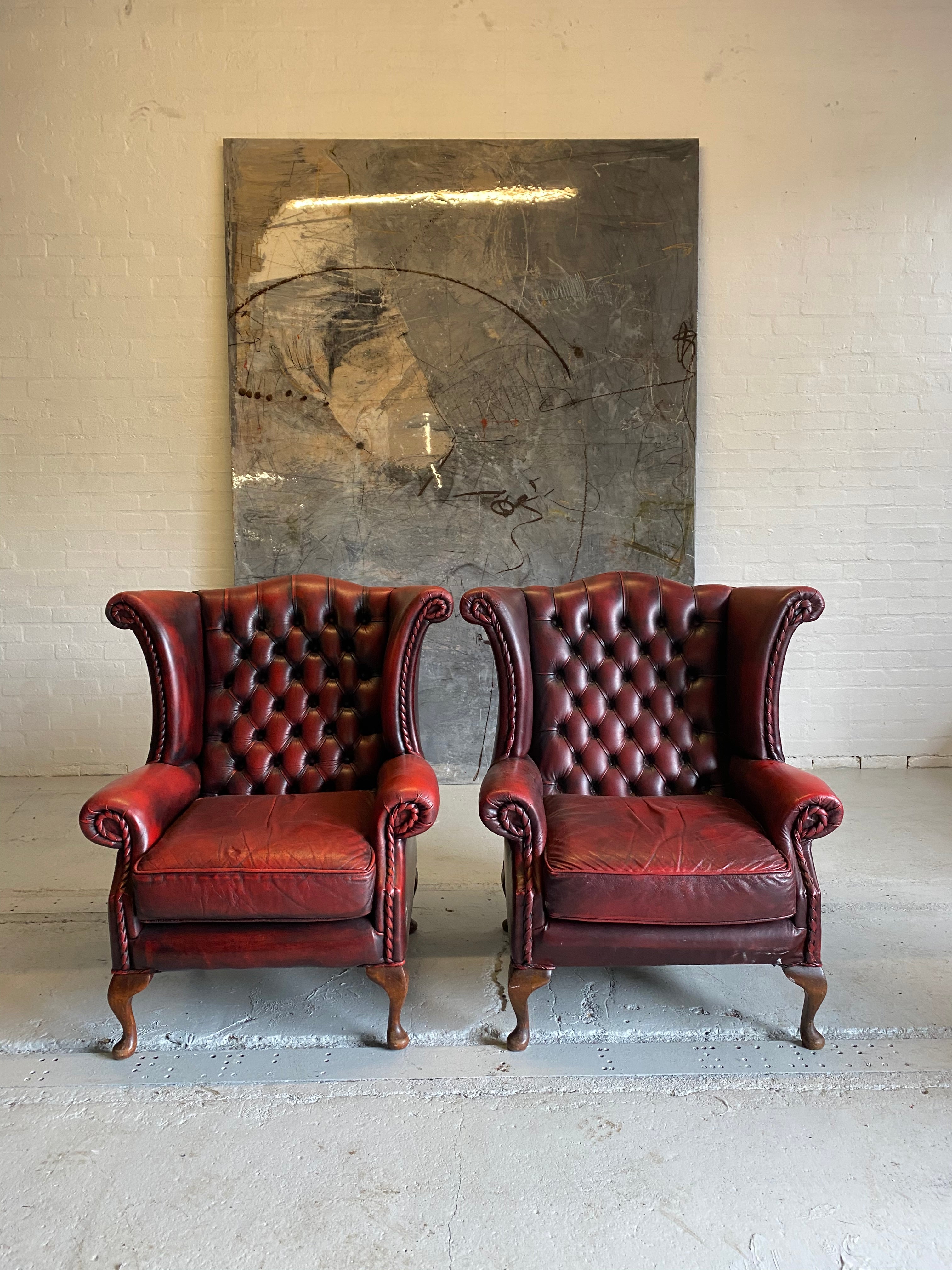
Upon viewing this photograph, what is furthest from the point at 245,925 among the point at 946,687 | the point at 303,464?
the point at 946,687

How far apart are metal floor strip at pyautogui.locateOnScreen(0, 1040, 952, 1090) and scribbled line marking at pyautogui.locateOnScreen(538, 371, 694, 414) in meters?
2.49

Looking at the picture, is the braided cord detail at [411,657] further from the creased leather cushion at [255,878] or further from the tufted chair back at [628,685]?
the creased leather cushion at [255,878]

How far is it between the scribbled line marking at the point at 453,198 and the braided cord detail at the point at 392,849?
2673 millimetres

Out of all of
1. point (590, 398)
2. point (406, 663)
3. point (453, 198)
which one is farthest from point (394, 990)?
point (453, 198)

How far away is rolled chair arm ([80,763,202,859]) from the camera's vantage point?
6.17ft

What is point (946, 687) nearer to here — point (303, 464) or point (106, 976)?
point (303, 464)

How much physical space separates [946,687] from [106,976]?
11.5ft

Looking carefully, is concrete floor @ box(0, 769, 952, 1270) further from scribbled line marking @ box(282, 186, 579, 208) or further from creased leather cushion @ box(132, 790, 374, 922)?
scribbled line marking @ box(282, 186, 579, 208)

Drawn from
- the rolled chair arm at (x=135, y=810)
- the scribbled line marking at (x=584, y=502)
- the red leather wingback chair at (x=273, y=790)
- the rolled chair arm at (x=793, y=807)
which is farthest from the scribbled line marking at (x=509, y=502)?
the rolled chair arm at (x=135, y=810)

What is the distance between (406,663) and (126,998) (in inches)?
40.0

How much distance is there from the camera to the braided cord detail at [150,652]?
223 centimetres

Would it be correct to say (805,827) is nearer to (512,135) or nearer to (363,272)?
(363,272)

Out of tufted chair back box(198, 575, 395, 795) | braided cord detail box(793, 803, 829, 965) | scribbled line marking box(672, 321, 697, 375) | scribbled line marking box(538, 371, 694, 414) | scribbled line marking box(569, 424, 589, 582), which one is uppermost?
scribbled line marking box(672, 321, 697, 375)

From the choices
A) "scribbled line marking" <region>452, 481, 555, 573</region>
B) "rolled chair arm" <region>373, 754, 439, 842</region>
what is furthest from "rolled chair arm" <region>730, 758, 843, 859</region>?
"scribbled line marking" <region>452, 481, 555, 573</region>
